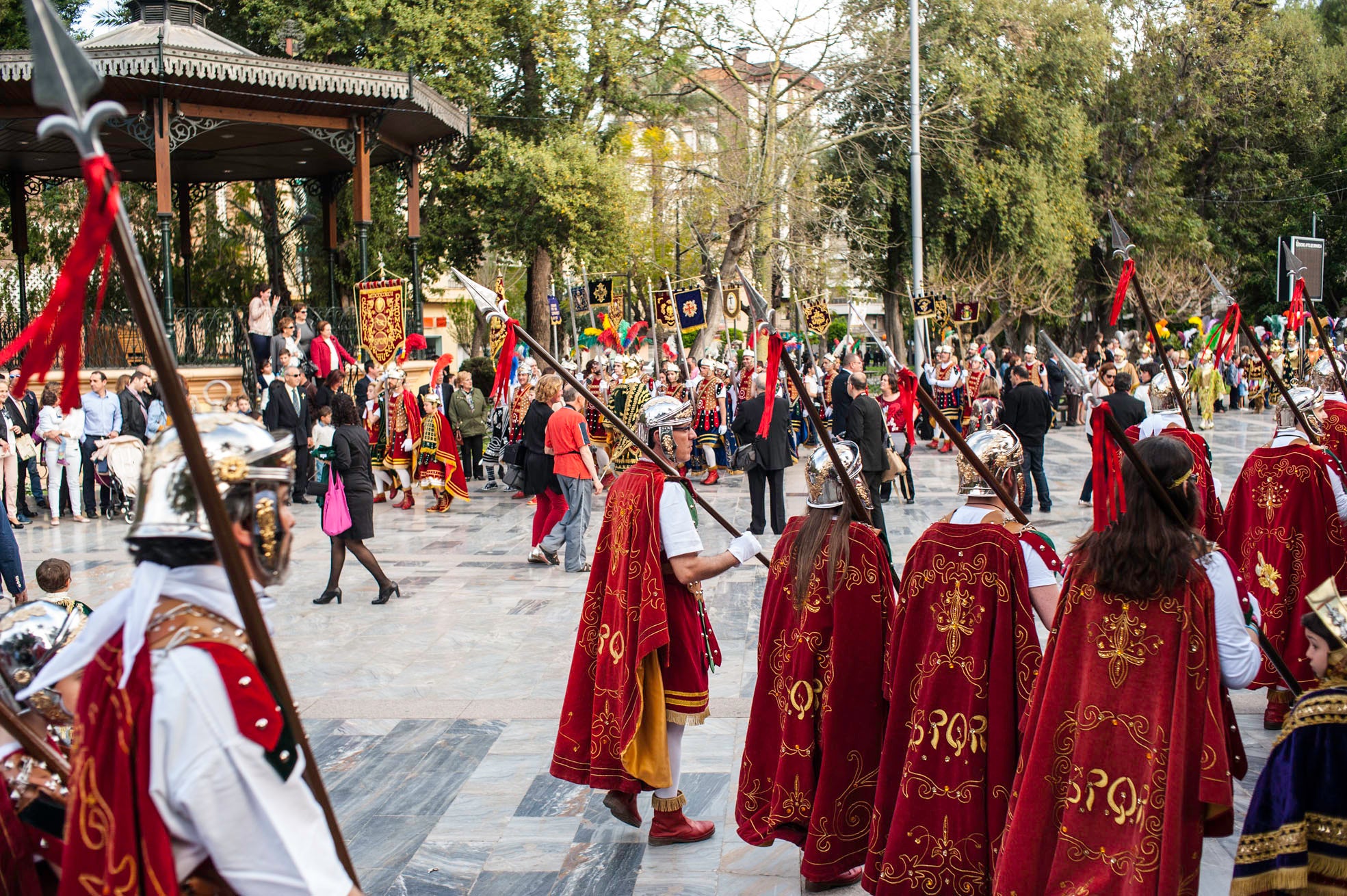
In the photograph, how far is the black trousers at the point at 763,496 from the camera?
1240cm

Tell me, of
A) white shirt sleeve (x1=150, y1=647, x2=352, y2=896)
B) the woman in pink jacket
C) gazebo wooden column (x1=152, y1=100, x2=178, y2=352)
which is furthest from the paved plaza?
gazebo wooden column (x1=152, y1=100, x2=178, y2=352)

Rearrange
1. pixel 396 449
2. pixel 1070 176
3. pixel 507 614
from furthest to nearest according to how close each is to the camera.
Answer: pixel 1070 176 < pixel 396 449 < pixel 507 614

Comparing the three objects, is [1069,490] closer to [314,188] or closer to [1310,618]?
[1310,618]

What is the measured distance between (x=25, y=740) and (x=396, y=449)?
12906mm

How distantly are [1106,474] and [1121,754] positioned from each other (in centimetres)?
82

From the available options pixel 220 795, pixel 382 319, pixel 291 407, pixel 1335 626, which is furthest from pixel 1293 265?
pixel 382 319

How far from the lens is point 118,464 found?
1406 centimetres

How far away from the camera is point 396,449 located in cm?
1529

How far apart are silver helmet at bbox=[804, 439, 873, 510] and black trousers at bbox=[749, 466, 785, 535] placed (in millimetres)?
7954

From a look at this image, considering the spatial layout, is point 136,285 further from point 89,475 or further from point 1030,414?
point 89,475

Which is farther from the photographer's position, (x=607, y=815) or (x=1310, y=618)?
(x=607, y=815)

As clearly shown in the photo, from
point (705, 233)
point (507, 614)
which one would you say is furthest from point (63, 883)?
point (705, 233)

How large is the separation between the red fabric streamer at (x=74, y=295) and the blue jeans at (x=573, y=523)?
8.47m

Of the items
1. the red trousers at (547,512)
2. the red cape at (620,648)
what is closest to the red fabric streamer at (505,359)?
the red cape at (620,648)
